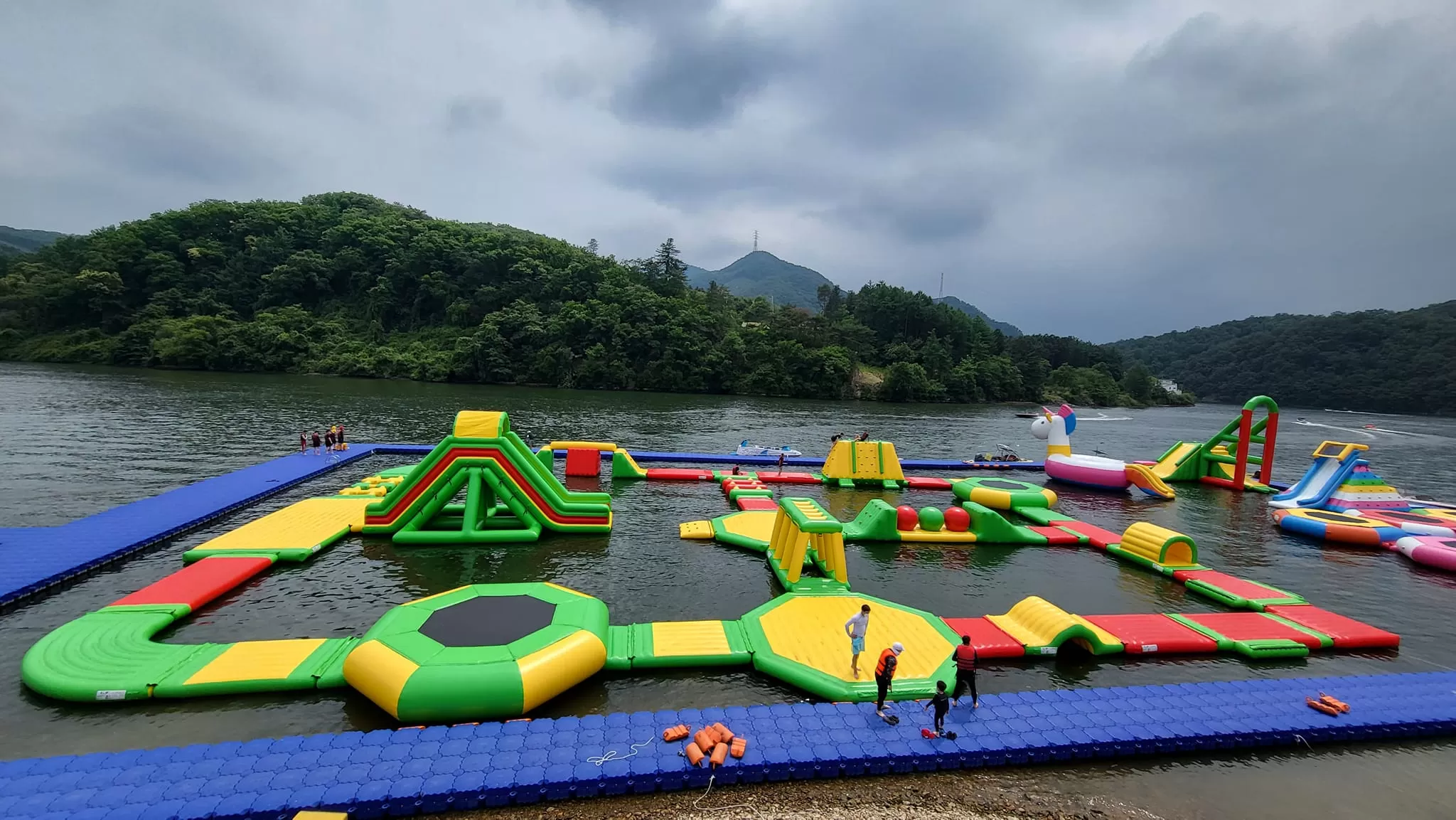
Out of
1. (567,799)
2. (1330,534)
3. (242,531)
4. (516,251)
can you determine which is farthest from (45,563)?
(516,251)

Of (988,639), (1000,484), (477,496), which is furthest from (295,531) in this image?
(1000,484)

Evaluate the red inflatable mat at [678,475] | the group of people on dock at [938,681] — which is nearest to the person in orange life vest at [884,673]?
the group of people on dock at [938,681]

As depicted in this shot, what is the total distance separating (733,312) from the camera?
331 ft

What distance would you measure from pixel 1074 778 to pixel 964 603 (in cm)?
584

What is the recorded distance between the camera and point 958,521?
18.7 m

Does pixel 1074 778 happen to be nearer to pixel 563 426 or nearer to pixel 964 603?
pixel 964 603

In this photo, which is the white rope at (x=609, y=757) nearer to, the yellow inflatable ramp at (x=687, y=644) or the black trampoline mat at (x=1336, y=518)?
the yellow inflatable ramp at (x=687, y=644)

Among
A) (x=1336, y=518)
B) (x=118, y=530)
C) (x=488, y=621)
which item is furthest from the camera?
(x=1336, y=518)

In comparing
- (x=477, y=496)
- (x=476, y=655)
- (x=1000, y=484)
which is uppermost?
(x=477, y=496)

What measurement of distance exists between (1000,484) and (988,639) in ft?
46.3

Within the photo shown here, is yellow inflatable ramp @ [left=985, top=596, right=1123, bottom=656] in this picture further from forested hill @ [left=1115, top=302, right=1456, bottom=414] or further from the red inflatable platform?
forested hill @ [left=1115, top=302, right=1456, bottom=414]

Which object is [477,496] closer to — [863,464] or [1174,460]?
[863,464]

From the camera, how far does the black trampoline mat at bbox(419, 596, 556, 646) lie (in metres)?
9.62

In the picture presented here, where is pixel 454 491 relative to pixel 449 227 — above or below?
below
